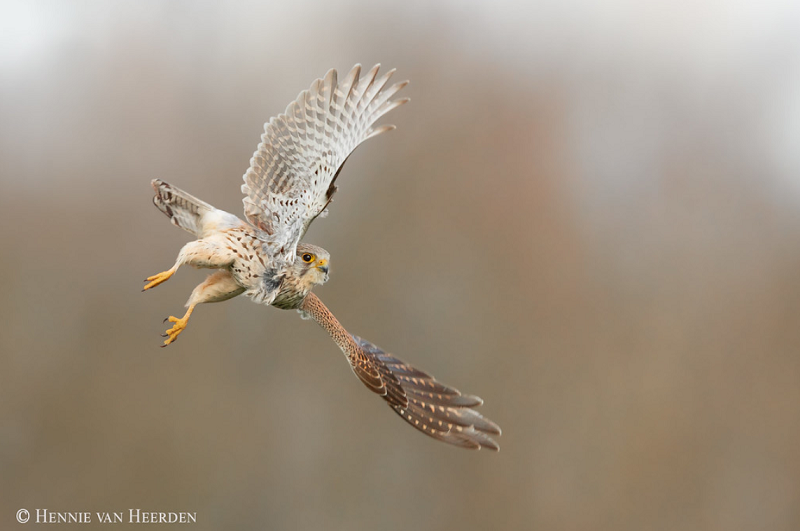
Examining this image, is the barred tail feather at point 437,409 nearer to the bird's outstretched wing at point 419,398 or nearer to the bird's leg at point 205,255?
the bird's outstretched wing at point 419,398

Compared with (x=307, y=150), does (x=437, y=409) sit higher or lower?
lower

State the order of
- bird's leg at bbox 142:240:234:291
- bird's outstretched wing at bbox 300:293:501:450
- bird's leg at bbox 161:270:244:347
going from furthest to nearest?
1. bird's outstretched wing at bbox 300:293:501:450
2. bird's leg at bbox 161:270:244:347
3. bird's leg at bbox 142:240:234:291

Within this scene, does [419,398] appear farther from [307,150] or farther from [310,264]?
[307,150]

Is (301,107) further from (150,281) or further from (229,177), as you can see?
(229,177)

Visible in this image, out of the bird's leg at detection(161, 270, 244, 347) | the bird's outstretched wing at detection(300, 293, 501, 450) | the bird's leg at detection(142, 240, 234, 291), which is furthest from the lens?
the bird's outstretched wing at detection(300, 293, 501, 450)

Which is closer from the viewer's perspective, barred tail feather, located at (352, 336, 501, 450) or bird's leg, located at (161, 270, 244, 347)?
bird's leg, located at (161, 270, 244, 347)

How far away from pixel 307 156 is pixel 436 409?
2.64 feet

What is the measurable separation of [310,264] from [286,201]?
0.16 metres

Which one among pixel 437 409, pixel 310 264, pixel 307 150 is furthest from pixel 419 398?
pixel 307 150

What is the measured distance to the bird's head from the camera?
1612 mm

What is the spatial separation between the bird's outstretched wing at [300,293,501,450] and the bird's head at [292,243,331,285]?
0.26m

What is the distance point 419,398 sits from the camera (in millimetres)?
2045

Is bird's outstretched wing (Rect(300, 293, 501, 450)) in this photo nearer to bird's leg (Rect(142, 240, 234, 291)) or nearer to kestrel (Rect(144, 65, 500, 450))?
kestrel (Rect(144, 65, 500, 450))

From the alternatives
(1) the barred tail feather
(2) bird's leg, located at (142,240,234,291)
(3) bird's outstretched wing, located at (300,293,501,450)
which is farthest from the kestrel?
(1) the barred tail feather
